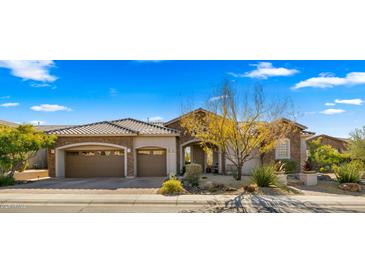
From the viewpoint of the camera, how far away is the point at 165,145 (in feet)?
60.1

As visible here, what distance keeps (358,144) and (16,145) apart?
67.2 ft

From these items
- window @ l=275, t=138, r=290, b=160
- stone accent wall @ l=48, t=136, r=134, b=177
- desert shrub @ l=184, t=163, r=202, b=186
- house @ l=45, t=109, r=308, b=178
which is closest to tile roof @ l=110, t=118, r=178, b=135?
house @ l=45, t=109, r=308, b=178

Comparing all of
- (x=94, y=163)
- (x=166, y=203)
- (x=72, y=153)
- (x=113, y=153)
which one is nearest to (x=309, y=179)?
(x=166, y=203)

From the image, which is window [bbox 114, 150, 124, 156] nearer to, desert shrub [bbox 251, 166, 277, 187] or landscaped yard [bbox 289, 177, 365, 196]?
desert shrub [bbox 251, 166, 277, 187]

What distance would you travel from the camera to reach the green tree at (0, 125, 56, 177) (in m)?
14.7

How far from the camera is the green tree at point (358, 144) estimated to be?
1466 centimetres

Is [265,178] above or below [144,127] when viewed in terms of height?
below

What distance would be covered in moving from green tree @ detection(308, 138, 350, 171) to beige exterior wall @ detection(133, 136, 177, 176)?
38.1 ft

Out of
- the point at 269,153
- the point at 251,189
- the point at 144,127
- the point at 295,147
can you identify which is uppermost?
the point at 144,127

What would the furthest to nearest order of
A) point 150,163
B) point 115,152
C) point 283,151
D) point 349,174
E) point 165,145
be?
point 283,151 → point 115,152 → point 150,163 → point 165,145 → point 349,174

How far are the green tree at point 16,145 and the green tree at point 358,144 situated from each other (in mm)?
19675

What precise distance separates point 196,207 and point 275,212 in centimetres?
277

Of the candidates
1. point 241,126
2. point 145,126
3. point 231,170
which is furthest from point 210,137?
point 145,126

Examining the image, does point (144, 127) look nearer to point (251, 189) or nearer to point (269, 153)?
point (269, 153)
